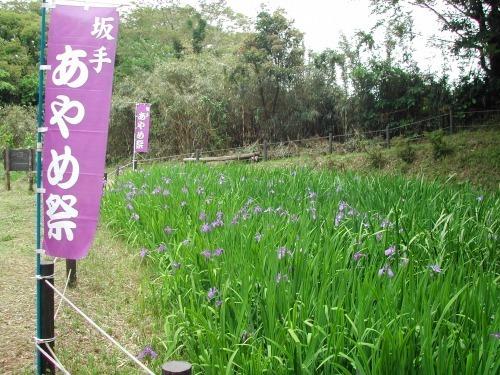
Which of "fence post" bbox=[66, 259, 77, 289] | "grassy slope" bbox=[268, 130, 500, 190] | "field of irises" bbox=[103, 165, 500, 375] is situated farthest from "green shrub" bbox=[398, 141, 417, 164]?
"fence post" bbox=[66, 259, 77, 289]

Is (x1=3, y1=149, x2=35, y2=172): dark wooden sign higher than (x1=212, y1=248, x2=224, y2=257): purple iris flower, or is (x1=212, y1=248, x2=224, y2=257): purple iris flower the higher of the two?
(x1=3, y1=149, x2=35, y2=172): dark wooden sign

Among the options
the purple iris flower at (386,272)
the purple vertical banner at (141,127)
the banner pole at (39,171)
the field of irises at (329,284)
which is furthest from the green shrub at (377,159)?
the banner pole at (39,171)

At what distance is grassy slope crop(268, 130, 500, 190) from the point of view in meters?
8.76

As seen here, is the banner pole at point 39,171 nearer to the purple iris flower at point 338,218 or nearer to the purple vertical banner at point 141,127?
the purple iris flower at point 338,218

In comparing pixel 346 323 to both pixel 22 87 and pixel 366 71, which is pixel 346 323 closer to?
pixel 366 71

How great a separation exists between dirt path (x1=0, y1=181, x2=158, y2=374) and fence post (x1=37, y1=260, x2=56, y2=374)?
0.54 feet

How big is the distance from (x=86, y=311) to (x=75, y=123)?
1.47 m

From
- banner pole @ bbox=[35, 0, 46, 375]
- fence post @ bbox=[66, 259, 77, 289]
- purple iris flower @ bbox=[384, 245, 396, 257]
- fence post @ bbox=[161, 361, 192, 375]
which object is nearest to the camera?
fence post @ bbox=[161, 361, 192, 375]

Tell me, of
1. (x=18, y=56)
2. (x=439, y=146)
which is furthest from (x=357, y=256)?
(x=18, y=56)

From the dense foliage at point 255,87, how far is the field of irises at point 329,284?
9.14m

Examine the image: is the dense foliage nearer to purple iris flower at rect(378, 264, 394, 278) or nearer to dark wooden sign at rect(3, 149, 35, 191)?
dark wooden sign at rect(3, 149, 35, 191)

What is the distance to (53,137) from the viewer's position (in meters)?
2.27

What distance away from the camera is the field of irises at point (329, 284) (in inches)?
63.4

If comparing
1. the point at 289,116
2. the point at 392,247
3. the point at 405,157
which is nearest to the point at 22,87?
the point at 289,116
